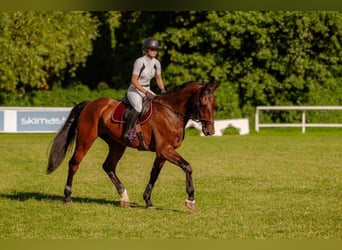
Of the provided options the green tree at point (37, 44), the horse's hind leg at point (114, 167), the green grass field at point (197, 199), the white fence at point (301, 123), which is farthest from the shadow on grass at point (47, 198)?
the green tree at point (37, 44)

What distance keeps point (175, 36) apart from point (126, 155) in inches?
616

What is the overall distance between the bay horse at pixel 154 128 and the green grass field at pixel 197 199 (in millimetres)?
536

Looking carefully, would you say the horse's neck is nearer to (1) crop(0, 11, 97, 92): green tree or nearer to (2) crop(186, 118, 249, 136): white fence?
(2) crop(186, 118, 249, 136): white fence

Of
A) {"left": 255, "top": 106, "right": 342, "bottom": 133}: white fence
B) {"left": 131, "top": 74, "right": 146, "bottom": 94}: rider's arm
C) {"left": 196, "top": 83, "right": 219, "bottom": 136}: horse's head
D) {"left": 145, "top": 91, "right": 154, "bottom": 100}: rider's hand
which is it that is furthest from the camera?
{"left": 255, "top": 106, "right": 342, "bottom": 133}: white fence

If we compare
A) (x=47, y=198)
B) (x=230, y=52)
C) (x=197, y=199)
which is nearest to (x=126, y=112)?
(x=197, y=199)

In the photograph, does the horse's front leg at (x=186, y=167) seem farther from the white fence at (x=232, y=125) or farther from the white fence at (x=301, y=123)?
the white fence at (x=301, y=123)

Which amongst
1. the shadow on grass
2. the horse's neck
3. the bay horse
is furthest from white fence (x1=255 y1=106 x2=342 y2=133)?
the horse's neck

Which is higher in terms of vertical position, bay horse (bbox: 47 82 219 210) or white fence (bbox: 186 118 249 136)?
bay horse (bbox: 47 82 219 210)

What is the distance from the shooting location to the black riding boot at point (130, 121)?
9.59 m

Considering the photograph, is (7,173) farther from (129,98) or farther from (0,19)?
(0,19)

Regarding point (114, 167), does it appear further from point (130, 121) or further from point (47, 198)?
point (47, 198)

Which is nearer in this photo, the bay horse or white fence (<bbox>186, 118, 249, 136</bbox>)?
the bay horse

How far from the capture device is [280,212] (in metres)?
9.17

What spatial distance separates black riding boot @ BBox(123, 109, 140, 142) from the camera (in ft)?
31.4
